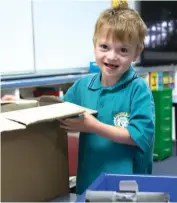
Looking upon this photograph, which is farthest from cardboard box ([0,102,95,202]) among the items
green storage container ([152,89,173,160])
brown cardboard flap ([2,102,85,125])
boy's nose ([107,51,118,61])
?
green storage container ([152,89,173,160])

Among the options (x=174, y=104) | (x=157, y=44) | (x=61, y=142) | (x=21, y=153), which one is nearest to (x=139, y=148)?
(x=61, y=142)

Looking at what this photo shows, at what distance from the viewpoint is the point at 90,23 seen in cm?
339

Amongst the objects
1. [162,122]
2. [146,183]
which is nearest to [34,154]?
[146,183]

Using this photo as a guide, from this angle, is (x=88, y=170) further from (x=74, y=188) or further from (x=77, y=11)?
(x=77, y=11)

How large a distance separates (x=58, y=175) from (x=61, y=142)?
8cm

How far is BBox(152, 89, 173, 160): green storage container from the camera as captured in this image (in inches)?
140

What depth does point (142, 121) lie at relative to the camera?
980 mm

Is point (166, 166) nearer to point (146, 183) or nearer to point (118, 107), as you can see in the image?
point (118, 107)

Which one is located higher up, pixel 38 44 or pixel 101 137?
pixel 38 44

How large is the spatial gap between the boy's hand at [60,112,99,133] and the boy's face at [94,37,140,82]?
7.8 inches

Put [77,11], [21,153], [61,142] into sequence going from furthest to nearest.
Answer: [77,11] < [61,142] < [21,153]

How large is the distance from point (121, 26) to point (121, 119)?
265 millimetres

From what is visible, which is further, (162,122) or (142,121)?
(162,122)

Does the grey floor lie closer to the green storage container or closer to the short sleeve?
the green storage container
